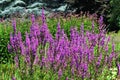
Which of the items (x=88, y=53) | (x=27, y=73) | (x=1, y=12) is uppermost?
(x=88, y=53)

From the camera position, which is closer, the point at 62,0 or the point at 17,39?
the point at 17,39

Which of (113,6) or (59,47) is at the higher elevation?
(59,47)

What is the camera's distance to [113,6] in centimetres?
1756

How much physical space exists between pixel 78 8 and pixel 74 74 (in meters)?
13.0

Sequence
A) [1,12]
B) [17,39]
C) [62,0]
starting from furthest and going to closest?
[62,0] < [1,12] < [17,39]

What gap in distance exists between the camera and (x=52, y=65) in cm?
524

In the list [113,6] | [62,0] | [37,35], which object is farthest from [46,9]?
[37,35]

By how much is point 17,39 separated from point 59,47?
2.24ft

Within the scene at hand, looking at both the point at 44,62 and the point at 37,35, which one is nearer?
the point at 44,62

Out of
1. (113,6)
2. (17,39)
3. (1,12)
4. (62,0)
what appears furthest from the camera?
(62,0)

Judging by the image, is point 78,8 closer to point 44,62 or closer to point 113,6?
point 113,6

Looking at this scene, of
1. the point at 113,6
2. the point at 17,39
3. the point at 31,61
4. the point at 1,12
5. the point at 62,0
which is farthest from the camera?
the point at 62,0

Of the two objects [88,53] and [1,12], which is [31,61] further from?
[1,12]

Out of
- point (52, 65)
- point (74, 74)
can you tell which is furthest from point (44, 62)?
point (74, 74)
